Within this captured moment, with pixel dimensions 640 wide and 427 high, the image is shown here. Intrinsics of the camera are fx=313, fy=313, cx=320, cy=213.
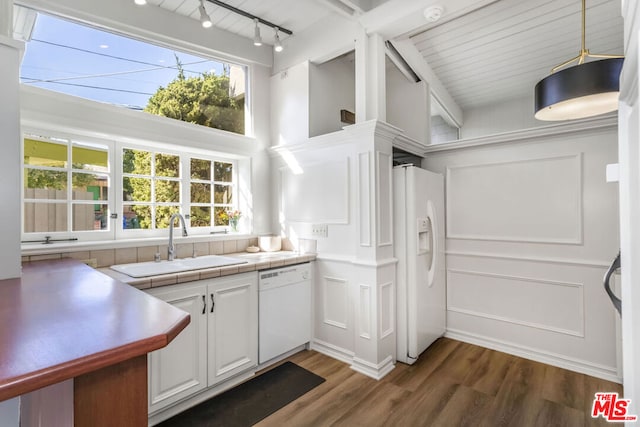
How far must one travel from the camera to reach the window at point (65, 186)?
2127mm

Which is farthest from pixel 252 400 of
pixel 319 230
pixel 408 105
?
pixel 408 105

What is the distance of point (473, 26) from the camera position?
3041 millimetres

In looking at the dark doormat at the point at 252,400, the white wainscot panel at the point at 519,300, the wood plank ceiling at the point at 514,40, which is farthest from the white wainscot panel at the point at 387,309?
the wood plank ceiling at the point at 514,40

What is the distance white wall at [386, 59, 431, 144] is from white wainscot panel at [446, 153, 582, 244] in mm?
671

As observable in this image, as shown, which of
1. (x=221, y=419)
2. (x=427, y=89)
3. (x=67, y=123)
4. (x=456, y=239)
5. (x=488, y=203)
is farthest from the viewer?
(x=427, y=89)

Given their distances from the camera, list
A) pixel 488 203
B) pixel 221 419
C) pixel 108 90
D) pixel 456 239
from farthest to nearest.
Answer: pixel 456 239, pixel 488 203, pixel 108 90, pixel 221 419

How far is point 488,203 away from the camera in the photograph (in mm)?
3023

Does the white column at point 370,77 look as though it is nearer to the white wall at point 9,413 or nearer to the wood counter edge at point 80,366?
the wood counter edge at point 80,366

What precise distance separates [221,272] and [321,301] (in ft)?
3.56

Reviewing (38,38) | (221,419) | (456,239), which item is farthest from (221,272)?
(456,239)

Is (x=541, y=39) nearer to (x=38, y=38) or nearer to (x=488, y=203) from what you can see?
(x=488, y=203)

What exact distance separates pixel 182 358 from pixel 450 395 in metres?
1.85

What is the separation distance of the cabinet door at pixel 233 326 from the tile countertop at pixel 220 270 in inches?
2.8

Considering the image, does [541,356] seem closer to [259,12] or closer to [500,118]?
[500,118]
